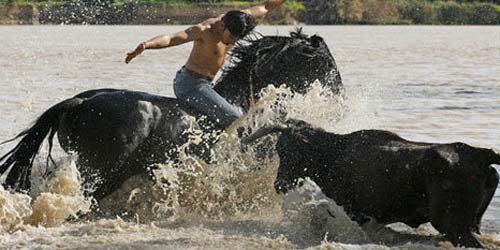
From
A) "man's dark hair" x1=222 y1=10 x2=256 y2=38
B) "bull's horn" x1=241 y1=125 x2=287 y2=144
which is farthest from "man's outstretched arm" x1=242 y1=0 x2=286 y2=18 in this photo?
"bull's horn" x1=241 y1=125 x2=287 y2=144

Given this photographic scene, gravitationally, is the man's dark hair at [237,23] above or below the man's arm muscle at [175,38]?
above

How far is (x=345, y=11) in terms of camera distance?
68.9 m

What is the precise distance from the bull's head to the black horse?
197cm

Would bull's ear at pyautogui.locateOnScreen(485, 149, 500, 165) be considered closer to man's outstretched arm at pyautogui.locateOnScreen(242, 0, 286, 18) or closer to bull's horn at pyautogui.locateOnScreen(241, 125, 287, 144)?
bull's horn at pyautogui.locateOnScreen(241, 125, 287, 144)

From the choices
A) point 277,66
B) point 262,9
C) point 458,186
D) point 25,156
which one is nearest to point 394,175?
point 458,186

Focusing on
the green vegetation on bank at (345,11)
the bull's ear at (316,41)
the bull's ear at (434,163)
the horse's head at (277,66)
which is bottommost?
the green vegetation on bank at (345,11)

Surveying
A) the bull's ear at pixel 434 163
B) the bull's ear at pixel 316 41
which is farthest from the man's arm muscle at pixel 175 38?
the bull's ear at pixel 434 163

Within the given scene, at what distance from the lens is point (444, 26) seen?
67875 millimetres

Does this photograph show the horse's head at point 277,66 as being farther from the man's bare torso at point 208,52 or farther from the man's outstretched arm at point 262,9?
the man's outstretched arm at point 262,9

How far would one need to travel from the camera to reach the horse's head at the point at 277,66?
8703 millimetres

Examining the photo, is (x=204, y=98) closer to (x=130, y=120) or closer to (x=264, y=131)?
(x=130, y=120)

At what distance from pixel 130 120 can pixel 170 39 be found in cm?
73

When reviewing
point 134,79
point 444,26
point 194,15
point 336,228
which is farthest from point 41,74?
point 444,26

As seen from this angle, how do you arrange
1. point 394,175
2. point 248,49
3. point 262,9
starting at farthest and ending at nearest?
1. point 262,9
2. point 248,49
3. point 394,175
